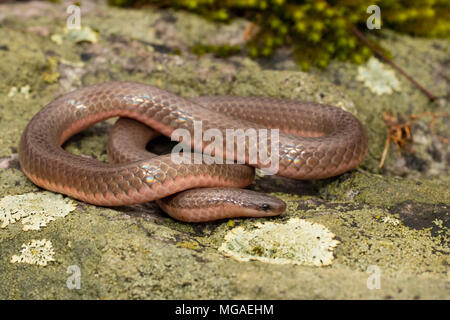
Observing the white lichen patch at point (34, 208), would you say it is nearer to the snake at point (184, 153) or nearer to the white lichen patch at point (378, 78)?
the snake at point (184, 153)

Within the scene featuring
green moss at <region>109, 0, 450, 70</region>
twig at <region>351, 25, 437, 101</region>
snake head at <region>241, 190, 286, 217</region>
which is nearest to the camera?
snake head at <region>241, 190, 286, 217</region>

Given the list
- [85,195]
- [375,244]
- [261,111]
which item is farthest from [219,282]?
[261,111]

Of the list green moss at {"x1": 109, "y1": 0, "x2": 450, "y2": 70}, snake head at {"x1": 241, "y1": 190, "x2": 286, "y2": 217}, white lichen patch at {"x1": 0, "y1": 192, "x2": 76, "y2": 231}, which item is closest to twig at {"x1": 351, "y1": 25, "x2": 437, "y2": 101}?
green moss at {"x1": 109, "y1": 0, "x2": 450, "y2": 70}

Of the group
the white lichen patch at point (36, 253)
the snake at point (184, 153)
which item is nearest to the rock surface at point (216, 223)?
the white lichen patch at point (36, 253)

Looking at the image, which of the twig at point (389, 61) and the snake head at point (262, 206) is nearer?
the snake head at point (262, 206)

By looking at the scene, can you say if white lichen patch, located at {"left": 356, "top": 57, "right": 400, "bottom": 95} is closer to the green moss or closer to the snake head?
the green moss
